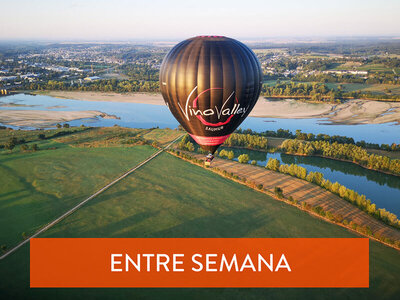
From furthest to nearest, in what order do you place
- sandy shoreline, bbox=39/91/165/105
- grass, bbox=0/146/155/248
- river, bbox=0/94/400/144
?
sandy shoreline, bbox=39/91/165/105
river, bbox=0/94/400/144
grass, bbox=0/146/155/248

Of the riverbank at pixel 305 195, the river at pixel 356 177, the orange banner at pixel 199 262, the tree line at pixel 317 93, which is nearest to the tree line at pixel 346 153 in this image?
the river at pixel 356 177

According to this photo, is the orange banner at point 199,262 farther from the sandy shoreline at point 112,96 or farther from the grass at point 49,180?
the sandy shoreline at point 112,96

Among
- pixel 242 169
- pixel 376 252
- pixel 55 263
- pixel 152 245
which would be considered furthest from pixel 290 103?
pixel 55 263

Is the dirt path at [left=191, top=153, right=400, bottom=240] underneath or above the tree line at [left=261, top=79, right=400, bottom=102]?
underneath

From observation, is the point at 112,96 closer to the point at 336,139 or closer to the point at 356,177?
the point at 336,139

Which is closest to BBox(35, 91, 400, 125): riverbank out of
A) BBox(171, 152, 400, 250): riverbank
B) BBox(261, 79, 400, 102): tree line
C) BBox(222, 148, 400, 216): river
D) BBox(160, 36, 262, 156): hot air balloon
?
BBox(261, 79, 400, 102): tree line

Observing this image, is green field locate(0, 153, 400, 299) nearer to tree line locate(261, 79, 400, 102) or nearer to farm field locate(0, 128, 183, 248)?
Answer: farm field locate(0, 128, 183, 248)

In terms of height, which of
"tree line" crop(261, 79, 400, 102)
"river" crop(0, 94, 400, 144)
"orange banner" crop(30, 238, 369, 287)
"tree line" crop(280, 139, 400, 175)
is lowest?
"orange banner" crop(30, 238, 369, 287)

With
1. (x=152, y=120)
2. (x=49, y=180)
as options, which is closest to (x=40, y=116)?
(x=152, y=120)

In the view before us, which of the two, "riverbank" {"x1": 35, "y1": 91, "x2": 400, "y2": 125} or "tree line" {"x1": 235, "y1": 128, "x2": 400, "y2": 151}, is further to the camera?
"riverbank" {"x1": 35, "y1": 91, "x2": 400, "y2": 125}
